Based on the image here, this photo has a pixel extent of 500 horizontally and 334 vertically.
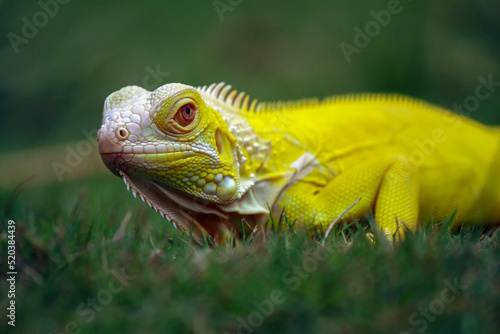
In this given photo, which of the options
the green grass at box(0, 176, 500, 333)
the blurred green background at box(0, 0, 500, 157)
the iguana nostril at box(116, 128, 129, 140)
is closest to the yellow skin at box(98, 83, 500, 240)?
the iguana nostril at box(116, 128, 129, 140)

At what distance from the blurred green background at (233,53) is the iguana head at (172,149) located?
739 centimetres

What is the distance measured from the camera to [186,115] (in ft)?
14.5

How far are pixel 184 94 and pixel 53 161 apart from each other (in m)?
7.35

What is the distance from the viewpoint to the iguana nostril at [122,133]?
13.7ft

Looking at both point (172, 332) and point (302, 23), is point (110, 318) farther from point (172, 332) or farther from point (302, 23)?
point (302, 23)

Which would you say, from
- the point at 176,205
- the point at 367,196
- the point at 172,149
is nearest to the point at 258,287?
the point at 172,149

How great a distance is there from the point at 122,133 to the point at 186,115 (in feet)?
1.85

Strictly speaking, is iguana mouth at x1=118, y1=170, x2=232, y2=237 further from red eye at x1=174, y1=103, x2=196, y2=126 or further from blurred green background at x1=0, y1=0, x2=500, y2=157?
blurred green background at x1=0, y1=0, x2=500, y2=157

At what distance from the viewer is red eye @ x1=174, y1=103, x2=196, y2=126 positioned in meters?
4.38

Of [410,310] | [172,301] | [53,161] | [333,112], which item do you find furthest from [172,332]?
[53,161]

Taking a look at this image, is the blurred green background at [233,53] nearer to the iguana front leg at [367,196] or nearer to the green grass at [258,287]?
the iguana front leg at [367,196]

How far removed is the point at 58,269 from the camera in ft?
11.3

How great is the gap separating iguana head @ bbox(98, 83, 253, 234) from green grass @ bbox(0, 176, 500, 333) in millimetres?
686

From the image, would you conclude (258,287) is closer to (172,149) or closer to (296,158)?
(172,149)
